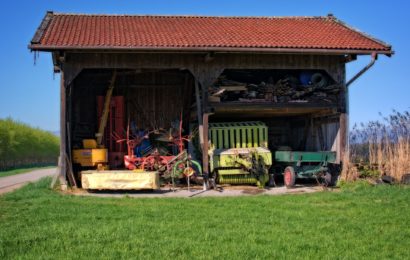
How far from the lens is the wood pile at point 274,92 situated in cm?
1432

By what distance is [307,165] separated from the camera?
14094 mm

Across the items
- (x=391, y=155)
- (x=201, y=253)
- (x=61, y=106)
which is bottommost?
(x=201, y=253)

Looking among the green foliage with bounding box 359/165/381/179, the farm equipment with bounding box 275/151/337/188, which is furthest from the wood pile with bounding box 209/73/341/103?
the green foliage with bounding box 359/165/381/179

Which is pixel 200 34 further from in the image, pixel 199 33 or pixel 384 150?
pixel 384 150

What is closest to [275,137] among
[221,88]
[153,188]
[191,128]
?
[191,128]

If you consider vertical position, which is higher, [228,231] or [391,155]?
[391,155]

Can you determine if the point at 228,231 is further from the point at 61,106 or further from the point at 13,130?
the point at 13,130

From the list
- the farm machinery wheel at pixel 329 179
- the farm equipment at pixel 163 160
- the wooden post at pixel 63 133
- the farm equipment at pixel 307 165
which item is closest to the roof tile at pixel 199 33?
the wooden post at pixel 63 133

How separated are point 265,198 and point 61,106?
6006 mm

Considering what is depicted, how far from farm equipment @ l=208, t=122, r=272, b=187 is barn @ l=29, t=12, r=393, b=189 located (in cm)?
6

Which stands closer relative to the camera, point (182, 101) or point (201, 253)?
point (201, 253)

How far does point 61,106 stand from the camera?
13617 millimetres

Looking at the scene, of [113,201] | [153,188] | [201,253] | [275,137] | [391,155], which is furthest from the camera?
[275,137]

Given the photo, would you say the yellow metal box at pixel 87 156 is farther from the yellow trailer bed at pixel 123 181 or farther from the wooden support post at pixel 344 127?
the wooden support post at pixel 344 127
